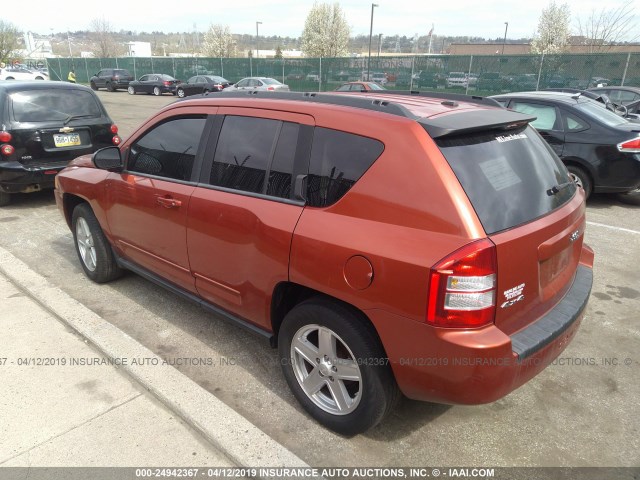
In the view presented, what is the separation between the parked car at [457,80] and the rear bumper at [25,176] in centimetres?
2208

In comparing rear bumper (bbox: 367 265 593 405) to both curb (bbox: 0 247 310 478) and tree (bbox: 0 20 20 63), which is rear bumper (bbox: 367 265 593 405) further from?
tree (bbox: 0 20 20 63)

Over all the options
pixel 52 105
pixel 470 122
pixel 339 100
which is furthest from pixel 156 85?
pixel 470 122

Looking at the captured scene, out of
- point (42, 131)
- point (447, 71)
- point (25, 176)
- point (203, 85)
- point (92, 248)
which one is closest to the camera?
point (92, 248)

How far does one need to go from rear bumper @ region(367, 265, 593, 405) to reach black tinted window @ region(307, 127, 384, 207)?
66cm

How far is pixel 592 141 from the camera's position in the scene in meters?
6.94

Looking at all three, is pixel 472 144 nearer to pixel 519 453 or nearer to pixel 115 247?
pixel 519 453

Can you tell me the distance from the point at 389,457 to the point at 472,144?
1.67m

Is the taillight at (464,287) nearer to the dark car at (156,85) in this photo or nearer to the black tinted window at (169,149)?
the black tinted window at (169,149)

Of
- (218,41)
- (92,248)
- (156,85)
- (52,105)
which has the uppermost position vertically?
(218,41)

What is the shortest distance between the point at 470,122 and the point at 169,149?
214 centimetres

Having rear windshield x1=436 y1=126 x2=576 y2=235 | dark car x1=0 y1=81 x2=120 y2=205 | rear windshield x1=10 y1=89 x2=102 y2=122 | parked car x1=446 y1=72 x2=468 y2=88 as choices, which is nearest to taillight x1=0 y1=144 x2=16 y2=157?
dark car x1=0 y1=81 x2=120 y2=205

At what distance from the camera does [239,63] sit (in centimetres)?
3522

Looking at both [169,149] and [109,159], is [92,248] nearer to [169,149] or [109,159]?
[109,159]

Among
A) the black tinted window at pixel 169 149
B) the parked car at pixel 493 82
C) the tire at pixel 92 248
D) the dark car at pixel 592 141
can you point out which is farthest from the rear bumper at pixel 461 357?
the parked car at pixel 493 82
